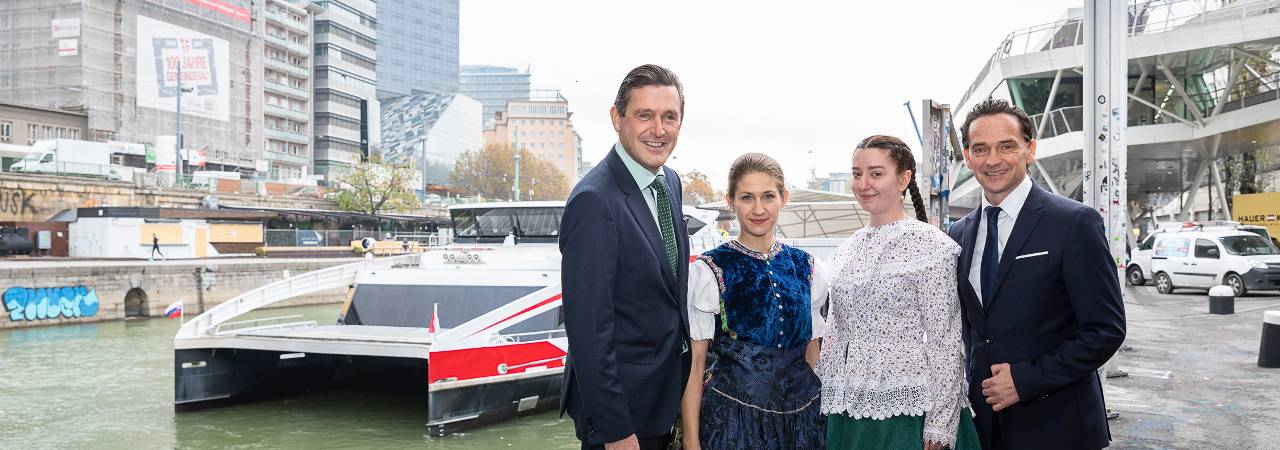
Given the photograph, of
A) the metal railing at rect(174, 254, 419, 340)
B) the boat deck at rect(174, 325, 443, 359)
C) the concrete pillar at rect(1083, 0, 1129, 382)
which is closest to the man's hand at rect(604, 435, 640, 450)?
the concrete pillar at rect(1083, 0, 1129, 382)

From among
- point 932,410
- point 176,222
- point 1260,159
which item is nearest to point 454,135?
point 176,222

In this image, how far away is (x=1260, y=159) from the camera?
38.8m

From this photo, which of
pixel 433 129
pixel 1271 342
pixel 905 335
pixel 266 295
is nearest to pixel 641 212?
pixel 905 335

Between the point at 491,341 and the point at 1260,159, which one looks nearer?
the point at 491,341

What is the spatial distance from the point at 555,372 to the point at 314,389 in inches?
168

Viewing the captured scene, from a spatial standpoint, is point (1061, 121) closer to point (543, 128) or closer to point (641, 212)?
point (641, 212)

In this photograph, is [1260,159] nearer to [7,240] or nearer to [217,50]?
[7,240]

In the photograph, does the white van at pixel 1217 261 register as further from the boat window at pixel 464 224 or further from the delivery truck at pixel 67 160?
the delivery truck at pixel 67 160

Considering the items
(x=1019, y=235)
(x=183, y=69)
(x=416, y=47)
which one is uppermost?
(x=416, y=47)

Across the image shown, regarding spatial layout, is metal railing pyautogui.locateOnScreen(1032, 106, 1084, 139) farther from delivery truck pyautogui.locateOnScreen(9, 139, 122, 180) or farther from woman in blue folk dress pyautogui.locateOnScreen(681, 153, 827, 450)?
delivery truck pyautogui.locateOnScreen(9, 139, 122, 180)

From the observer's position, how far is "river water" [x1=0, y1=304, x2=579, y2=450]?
10703mm

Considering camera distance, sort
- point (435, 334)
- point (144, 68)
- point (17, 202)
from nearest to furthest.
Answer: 1. point (435, 334)
2. point (17, 202)
3. point (144, 68)

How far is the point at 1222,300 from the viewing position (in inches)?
675

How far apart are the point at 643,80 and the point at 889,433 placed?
4.89ft
